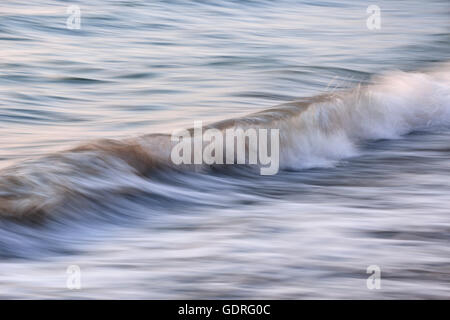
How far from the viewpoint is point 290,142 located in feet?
20.8

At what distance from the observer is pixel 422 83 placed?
8836 millimetres

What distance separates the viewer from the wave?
15.2 feet

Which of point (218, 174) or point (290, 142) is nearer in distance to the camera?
point (218, 174)

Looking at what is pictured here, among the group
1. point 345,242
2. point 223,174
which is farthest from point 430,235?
point 223,174

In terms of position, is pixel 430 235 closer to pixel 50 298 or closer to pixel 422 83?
pixel 50 298

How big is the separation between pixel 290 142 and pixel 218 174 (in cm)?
104

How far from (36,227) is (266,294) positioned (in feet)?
4.29

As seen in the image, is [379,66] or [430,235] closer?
[430,235]

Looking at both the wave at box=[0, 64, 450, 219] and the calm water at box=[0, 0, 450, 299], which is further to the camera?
the wave at box=[0, 64, 450, 219]

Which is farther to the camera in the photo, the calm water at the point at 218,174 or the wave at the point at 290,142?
the wave at the point at 290,142

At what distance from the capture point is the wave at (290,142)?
4.63 meters

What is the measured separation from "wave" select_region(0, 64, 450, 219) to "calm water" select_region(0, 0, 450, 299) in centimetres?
2

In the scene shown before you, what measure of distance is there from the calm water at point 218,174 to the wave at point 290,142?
18 millimetres
